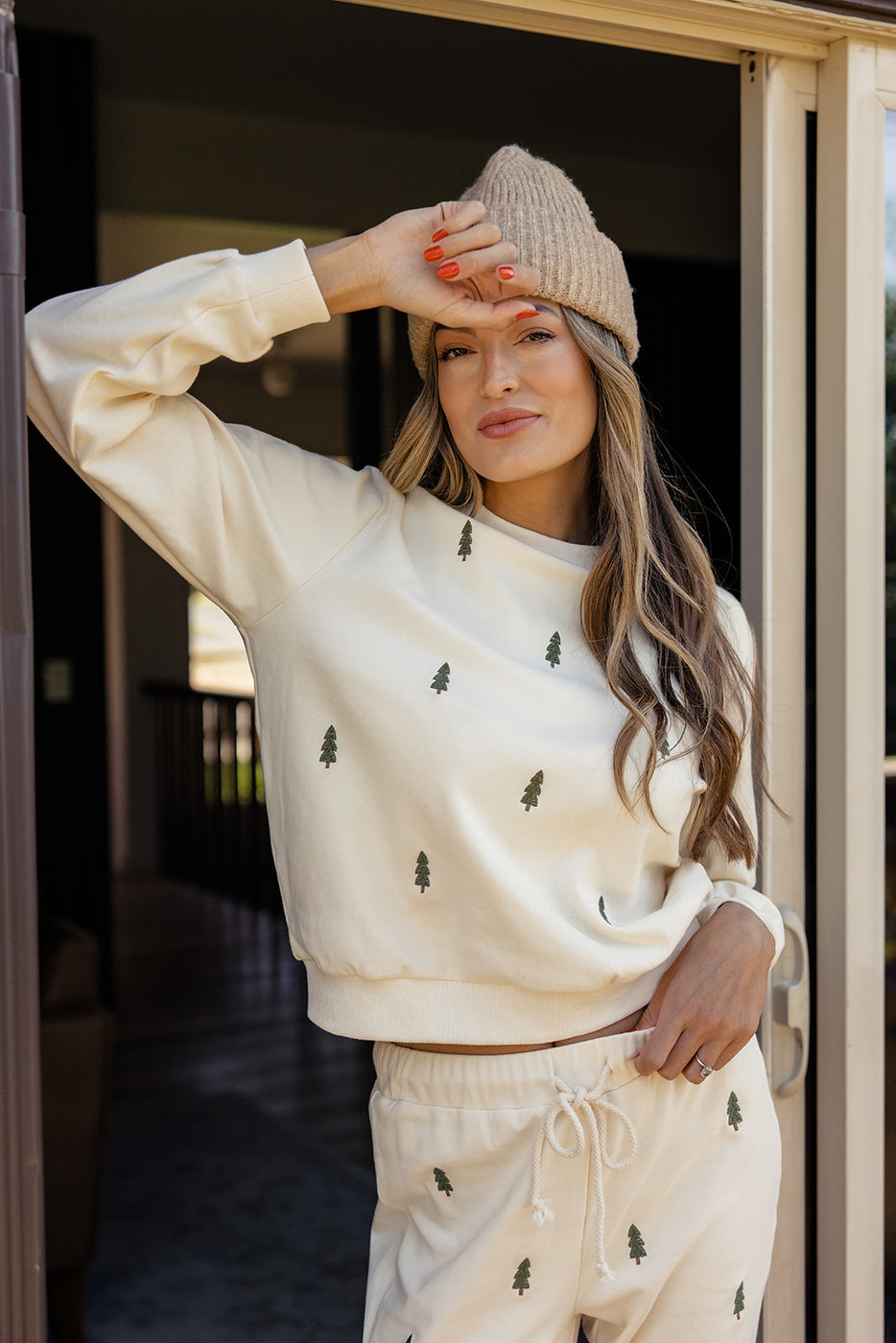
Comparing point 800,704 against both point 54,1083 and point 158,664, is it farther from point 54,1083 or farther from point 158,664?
point 158,664

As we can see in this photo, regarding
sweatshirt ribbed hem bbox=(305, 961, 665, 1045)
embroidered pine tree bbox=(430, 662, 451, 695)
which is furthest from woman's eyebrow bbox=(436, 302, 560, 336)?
sweatshirt ribbed hem bbox=(305, 961, 665, 1045)

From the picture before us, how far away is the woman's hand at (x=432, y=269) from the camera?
4.23 feet

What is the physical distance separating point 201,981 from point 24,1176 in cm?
454

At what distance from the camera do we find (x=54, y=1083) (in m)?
2.52

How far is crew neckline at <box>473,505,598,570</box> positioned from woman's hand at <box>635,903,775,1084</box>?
0.42m

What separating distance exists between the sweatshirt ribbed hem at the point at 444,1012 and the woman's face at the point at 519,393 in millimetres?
535

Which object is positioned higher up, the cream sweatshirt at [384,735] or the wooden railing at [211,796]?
the cream sweatshirt at [384,735]

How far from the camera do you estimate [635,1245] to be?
135 cm

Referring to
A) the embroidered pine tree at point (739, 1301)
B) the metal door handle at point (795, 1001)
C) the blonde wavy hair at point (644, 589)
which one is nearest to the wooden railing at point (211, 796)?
the metal door handle at point (795, 1001)

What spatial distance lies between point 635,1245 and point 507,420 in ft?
2.83

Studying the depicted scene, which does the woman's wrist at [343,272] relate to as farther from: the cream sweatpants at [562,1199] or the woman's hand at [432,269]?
the cream sweatpants at [562,1199]

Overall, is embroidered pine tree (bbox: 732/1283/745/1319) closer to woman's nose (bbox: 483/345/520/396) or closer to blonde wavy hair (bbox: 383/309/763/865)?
blonde wavy hair (bbox: 383/309/763/865)

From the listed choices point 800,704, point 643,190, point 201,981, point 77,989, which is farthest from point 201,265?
point 201,981

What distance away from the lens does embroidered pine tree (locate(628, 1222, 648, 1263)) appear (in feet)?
4.41
